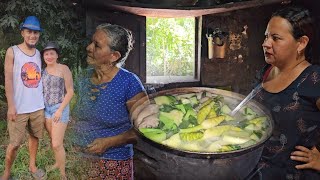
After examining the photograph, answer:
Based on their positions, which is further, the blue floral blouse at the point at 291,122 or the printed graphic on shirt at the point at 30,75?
the printed graphic on shirt at the point at 30,75

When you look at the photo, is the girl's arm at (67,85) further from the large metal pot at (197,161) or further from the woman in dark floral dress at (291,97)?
the woman in dark floral dress at (291,97)

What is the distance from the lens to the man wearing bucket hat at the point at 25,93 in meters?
2.07

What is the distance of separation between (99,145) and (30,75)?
1.80 feet

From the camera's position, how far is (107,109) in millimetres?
2000

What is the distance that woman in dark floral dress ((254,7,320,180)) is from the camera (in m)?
1.82

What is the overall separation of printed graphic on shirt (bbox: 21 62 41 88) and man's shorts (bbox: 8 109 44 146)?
18 cm

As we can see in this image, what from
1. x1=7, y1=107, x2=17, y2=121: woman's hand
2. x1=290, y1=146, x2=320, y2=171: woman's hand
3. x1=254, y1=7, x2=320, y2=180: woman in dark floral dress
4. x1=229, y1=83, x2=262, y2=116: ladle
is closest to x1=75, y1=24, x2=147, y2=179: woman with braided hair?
x1=7, y1=107, x2=17, y2=121: woman's hand

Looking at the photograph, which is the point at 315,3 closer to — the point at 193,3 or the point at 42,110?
the point at 193,3

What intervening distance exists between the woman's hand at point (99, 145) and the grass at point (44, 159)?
99 mm

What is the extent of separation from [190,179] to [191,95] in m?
0.44

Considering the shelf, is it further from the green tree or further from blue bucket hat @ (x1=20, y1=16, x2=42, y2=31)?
blue bucket hat @ (x1=20, y1=16, x2=42, y2=31)

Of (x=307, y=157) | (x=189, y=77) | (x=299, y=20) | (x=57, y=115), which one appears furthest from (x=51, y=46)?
(x=307, y=157)

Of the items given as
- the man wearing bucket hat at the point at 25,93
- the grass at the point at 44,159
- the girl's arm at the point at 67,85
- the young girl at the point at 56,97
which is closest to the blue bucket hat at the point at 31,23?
the man wearing bucket hat at the point at 25,93

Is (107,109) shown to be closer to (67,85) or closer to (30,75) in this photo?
(67,85)
